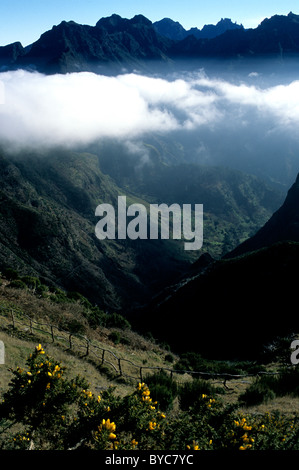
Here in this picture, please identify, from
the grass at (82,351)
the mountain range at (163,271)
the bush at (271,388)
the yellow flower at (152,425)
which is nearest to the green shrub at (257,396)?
the bush at (271,388)

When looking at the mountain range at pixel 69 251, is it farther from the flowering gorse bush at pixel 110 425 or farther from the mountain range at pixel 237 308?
the flowering gorse bush at pixel 110 425

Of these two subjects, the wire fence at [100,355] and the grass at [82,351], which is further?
the wire fence at [100,355]

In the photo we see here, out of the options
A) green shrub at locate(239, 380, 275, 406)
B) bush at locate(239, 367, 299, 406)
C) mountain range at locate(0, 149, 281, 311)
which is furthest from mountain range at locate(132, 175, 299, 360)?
mountain range at locate(0, 149, 281, 311)

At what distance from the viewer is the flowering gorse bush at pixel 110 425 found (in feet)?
25.4

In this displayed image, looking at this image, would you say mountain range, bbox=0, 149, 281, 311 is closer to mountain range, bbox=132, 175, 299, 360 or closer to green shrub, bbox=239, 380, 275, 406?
mountain range, bbox=132, 175, 299, 360

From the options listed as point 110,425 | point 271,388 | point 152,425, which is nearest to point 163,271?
point 271,388

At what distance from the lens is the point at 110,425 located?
7562mm

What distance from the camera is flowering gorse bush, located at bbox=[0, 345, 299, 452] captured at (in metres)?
7.73

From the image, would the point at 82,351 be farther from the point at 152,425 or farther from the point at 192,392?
the point at 152,425

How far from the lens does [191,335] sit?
4947cm

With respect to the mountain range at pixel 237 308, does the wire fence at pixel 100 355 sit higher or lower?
lower
